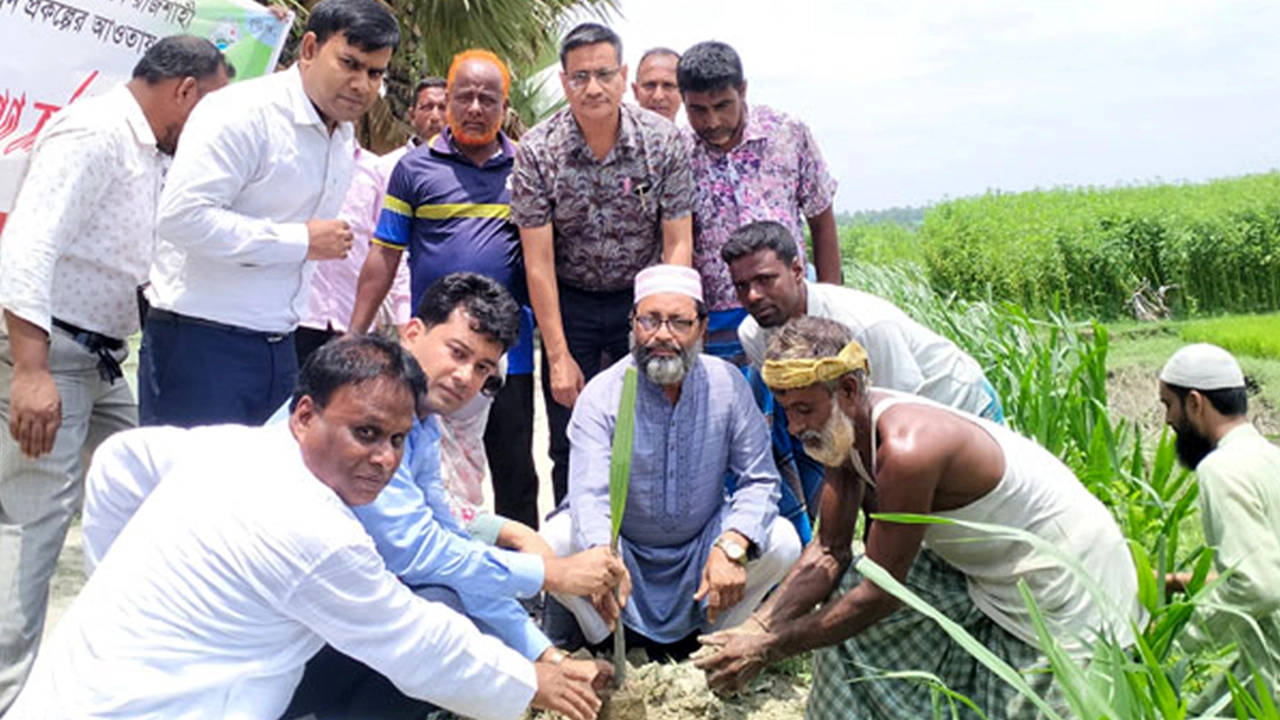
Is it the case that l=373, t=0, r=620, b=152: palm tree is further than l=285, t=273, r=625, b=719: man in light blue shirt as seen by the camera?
Yes

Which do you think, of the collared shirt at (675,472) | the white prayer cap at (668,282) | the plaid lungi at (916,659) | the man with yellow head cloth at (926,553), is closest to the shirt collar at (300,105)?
A: the white prayer cap at (668,282)

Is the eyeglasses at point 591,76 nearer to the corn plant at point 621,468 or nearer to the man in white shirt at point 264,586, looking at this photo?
the corn plant at point 621,468

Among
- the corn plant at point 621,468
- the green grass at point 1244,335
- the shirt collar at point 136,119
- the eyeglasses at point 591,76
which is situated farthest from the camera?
the green grass at point 1244,335

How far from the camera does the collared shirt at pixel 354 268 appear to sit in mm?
4680

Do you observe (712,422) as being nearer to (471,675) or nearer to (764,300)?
(764,300)

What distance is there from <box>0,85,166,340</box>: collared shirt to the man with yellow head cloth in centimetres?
174

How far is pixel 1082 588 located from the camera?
9.35 feet

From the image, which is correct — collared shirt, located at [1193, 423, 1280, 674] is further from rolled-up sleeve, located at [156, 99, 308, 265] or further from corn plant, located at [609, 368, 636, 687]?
rolled-up sleeve, located at [156, 99, 308, 265]

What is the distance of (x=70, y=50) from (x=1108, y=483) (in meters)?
3.87

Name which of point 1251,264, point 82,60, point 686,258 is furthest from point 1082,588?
point 1251,264

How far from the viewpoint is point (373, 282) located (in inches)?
169

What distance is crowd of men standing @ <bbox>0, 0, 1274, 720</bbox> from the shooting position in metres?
2.31

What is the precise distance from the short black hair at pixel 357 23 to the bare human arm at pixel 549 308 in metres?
0.80

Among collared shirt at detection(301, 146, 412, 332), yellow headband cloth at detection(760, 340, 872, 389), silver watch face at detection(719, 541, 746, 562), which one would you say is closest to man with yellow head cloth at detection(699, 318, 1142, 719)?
yellow headband cloth at detection(760, 340, 872, 389)
